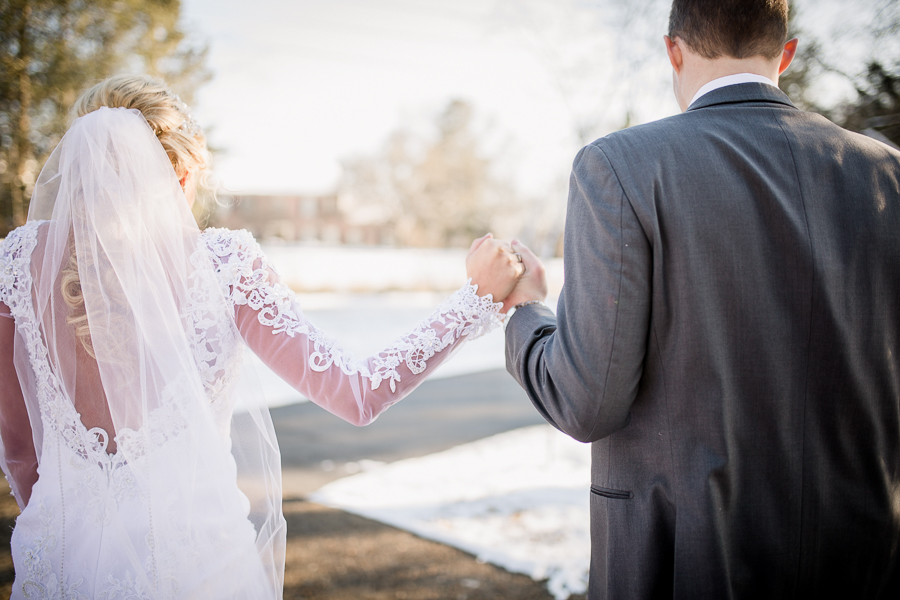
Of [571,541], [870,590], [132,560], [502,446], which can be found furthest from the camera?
[502,446]

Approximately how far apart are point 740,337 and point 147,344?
4.89 feet

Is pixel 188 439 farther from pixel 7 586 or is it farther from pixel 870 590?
pixel 7 586

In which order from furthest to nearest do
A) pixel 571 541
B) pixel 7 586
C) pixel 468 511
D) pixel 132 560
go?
pixel 468 511 → pixel 571 541 → pixel 7 586 → pixel 132 560

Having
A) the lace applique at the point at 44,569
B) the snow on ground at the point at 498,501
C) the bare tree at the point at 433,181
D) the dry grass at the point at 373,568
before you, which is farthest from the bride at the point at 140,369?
the bare tree at the point at 433,181

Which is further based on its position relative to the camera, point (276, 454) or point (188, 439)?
point (276, 454)

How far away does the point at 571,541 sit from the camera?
12.5ft

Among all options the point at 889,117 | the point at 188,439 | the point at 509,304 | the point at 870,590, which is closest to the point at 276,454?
the point at 188,439

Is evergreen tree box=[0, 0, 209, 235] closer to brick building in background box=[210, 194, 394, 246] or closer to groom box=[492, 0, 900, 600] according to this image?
groom box=[492, 0, 900, 600]

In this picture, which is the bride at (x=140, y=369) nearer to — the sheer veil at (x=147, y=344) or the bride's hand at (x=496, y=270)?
the sheer veil at (x=147, y=344)

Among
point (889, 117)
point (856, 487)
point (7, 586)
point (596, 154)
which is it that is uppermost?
point (889, 117)

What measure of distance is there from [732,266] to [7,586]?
3.95 metres

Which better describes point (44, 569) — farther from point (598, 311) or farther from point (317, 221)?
point (317, 221)

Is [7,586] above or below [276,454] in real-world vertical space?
below

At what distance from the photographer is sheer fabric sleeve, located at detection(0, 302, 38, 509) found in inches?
70.5
